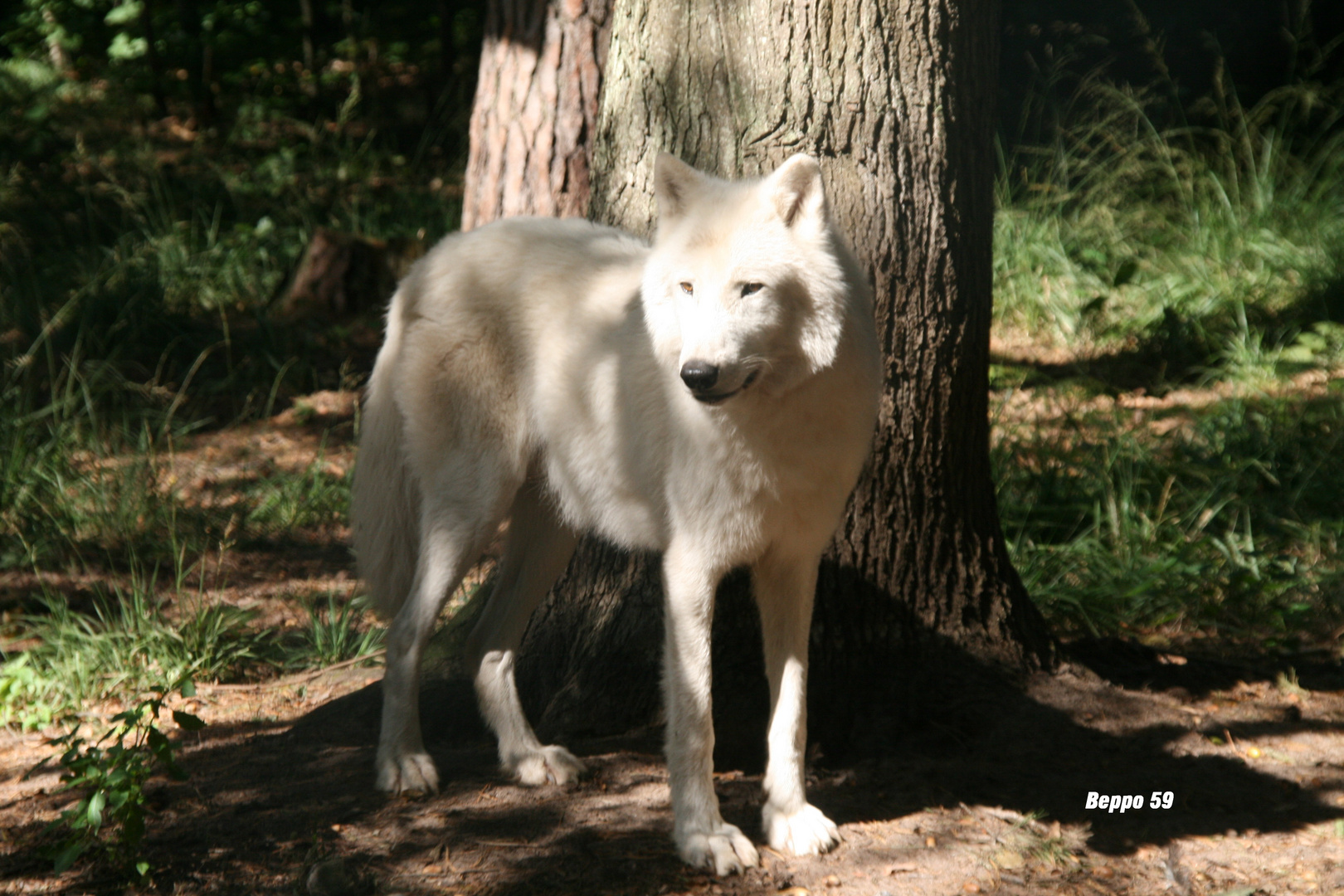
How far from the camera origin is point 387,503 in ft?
11.3

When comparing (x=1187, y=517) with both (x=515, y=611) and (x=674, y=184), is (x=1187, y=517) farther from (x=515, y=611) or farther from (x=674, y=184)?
(x=674, y=184)

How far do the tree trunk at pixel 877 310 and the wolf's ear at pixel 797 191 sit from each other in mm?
579

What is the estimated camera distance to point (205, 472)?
5.80 m

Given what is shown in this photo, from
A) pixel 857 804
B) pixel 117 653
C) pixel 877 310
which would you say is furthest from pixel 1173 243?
pixel 117 653

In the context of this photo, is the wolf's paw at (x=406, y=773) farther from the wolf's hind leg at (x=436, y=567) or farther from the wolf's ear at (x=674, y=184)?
the wolf's ear at (x=674, y=184)

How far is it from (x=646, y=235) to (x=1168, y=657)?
2.40 meters

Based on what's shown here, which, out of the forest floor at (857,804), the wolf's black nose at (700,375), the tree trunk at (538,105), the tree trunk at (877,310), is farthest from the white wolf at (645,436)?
the tree trunk at (538,105)

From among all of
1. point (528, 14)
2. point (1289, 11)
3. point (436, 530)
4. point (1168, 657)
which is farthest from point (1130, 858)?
point (1289, 11)

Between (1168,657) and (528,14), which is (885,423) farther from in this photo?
(528,14)

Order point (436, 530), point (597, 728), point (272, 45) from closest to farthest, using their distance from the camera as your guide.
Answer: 1. point (436, 530)
2. point (597, 728)
3. point (272, 45)

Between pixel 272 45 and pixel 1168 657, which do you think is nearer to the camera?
pixel 1168 657

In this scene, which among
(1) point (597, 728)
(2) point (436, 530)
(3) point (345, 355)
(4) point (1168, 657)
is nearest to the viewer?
(2) point (436, 530)

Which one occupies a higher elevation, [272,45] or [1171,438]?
[272,45]

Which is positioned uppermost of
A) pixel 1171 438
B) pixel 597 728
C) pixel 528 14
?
pixel 528 14
